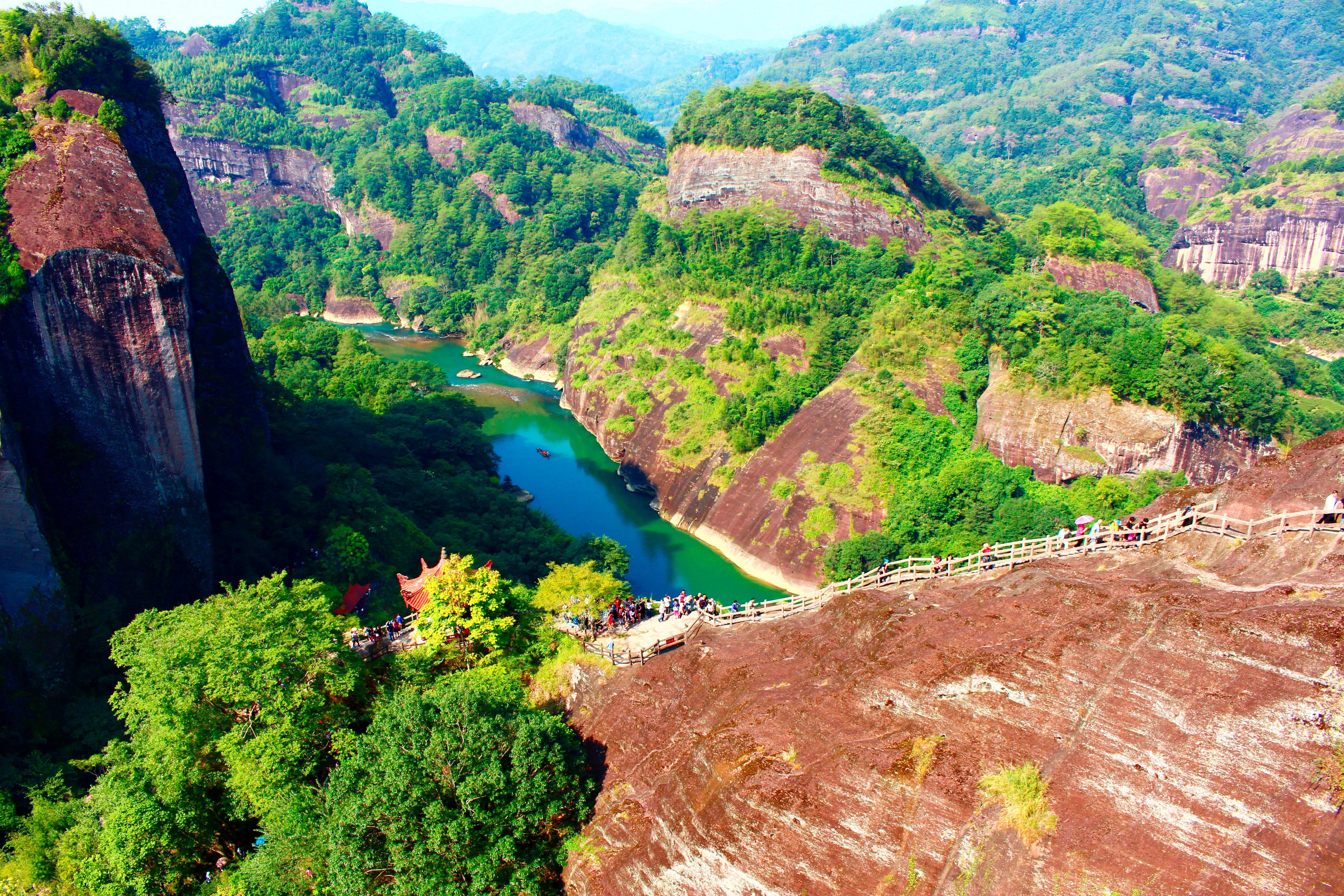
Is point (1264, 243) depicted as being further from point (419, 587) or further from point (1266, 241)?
point (419, 587)

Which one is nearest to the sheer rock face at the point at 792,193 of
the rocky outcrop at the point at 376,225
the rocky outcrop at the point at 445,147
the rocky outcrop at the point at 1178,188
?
the rocky outcrop at the point at 376,225

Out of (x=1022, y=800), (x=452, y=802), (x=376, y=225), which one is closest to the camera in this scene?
(x=1022, y=800)

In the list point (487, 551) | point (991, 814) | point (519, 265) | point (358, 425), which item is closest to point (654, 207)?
point (519, 265)

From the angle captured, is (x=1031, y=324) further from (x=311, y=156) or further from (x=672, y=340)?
(x=311, y=156)

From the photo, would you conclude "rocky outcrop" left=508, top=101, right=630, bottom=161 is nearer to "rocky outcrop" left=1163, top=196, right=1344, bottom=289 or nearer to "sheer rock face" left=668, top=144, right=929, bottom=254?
"sheer rock face" left=668, top=144, right=929, bottom=254

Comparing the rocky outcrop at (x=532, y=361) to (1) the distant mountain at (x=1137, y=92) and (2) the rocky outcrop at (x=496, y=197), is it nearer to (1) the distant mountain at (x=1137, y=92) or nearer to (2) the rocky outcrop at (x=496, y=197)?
(2) the rocky outcrop at (x=496, y=197)

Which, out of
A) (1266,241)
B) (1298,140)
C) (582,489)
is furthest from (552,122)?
(1298,140)
